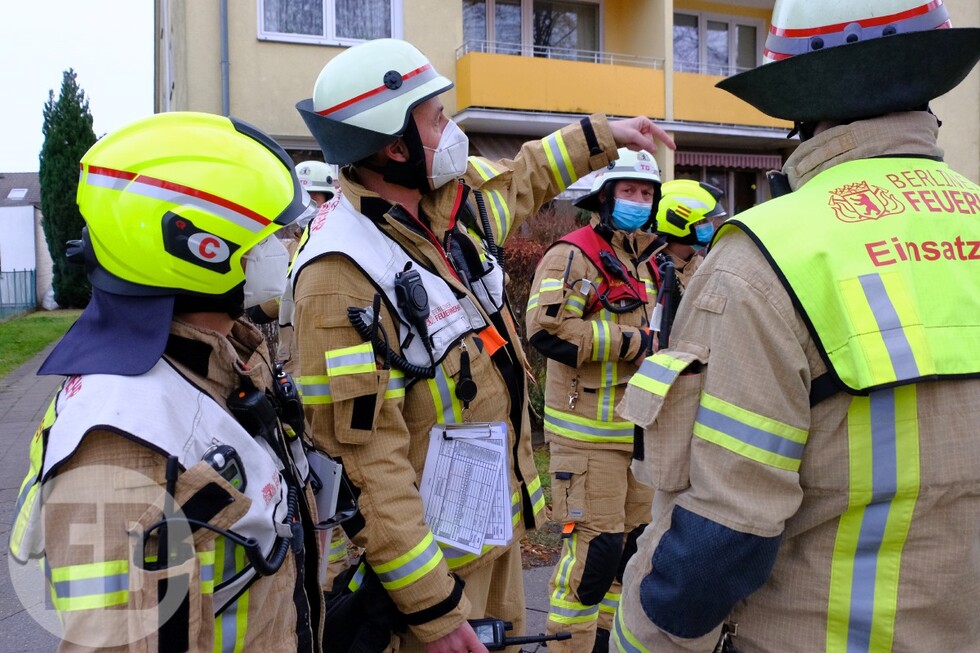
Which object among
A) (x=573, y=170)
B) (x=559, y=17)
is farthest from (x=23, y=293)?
(x=573, y=170)

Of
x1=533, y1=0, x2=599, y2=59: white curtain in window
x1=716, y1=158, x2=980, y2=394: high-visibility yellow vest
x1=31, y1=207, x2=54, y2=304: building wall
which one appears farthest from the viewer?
x1=31, y1=207, x2=54, y2=304: building wall

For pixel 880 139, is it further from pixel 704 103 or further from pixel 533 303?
pixel 704 103

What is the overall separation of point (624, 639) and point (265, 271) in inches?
44.4

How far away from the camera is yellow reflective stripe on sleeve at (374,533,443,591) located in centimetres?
216

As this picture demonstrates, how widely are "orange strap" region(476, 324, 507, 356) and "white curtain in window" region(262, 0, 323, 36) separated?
11.4 m

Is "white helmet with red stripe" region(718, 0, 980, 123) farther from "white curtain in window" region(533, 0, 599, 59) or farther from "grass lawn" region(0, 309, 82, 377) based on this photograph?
"white curtain in window" region(533, 0, 599, 59)

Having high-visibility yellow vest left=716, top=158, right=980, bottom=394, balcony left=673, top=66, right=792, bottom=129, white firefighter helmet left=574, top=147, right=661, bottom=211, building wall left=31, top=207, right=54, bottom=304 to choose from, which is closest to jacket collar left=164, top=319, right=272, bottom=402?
high-visibility yellow vest left=716, top=158, right=980, bottom=394

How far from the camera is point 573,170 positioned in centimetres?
306

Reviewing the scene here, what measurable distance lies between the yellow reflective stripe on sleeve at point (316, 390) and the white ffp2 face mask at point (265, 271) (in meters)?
0.41

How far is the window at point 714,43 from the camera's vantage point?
54.0 ft

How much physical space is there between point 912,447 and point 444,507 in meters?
1.32

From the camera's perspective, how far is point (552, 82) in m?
13.8

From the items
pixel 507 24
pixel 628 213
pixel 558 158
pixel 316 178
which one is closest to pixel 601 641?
pixel 628 213

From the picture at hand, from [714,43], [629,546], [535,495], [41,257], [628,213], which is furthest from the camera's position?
[41,257]
